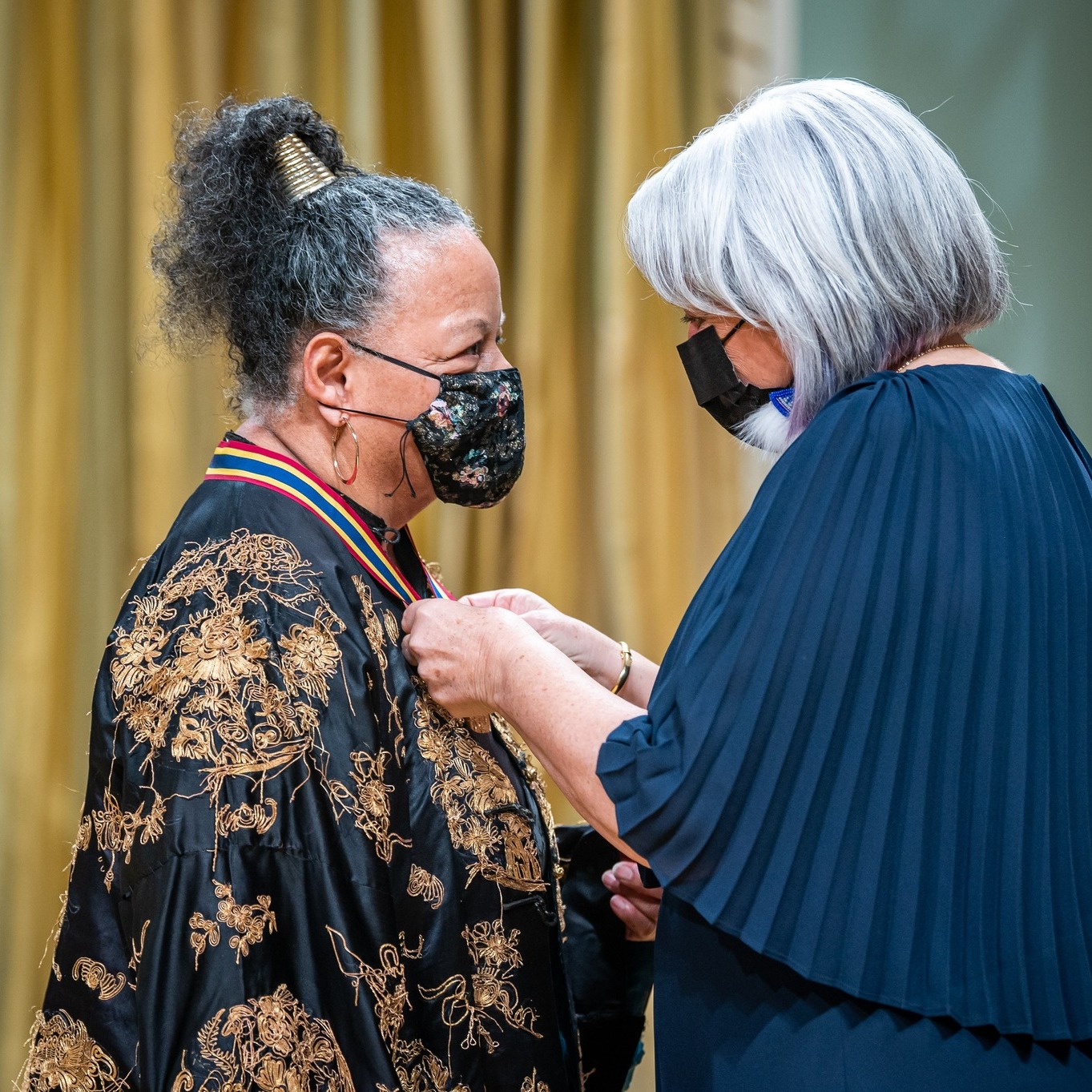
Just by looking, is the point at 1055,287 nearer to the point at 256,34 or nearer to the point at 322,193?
the point at 256,34

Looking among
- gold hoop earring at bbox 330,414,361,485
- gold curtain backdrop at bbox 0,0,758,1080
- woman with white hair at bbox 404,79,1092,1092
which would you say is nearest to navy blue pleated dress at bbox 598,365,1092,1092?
woman with white hair at bbox 404,79,1092,1092

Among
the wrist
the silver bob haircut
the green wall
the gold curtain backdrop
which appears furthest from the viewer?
the green wall

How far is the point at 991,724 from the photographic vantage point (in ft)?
3.77

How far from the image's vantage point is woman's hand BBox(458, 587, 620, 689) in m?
1.79

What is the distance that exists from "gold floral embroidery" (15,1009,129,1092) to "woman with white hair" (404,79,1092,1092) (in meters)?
0.62

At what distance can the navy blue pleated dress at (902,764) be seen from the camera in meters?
1.14

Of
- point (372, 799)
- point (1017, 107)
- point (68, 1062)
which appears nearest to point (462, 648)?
point (372, 799)

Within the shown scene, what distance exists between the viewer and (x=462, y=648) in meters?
Result: 1.44

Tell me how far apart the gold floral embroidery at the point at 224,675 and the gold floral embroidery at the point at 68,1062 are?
17cm

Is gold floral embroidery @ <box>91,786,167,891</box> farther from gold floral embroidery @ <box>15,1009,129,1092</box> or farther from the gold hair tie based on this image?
the gold hair tie

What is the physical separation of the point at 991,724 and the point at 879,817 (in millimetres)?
132

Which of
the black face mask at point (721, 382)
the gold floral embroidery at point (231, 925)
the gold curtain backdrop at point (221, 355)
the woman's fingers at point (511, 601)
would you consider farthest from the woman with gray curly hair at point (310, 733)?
the gold curtain backdrop at point (221, 355)

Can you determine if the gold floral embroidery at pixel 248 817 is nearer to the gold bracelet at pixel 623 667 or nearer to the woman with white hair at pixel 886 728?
the woman with white hair at pixel 886 728

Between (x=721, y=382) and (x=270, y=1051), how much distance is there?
33.1 inches
